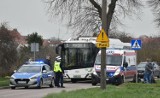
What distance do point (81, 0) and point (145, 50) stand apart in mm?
35551

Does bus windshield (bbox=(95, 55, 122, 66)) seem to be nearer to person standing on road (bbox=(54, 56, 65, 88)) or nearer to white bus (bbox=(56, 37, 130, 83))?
person standing on road (bbox=(54, 56, 65, 88))

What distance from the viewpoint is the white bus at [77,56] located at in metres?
37.4

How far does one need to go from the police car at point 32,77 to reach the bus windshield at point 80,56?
5.77m

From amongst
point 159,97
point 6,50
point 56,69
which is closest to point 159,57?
point 6,50

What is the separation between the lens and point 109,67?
32969 mm

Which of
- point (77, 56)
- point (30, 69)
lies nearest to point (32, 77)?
point (30, 69)

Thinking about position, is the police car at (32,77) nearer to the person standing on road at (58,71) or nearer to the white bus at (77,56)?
the person standing on road at (58,71)

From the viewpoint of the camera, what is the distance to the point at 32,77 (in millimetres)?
29562

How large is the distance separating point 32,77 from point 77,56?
8.84 m

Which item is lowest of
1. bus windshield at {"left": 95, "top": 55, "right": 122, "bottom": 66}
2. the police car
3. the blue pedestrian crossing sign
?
the police car

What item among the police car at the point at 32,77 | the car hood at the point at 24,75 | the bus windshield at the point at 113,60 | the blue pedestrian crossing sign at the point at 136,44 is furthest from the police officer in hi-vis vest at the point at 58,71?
the blue pedestrian crossing sign at the point at 136,44

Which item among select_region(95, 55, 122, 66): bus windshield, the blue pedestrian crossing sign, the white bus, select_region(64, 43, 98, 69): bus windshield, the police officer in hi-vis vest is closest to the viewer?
the police officer in hi-vis vest

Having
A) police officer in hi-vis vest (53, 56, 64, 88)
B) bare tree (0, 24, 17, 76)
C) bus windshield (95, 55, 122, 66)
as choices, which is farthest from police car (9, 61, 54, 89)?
bare tree (0, 24, 17, 76)

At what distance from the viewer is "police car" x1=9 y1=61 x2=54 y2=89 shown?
97.0 ft
